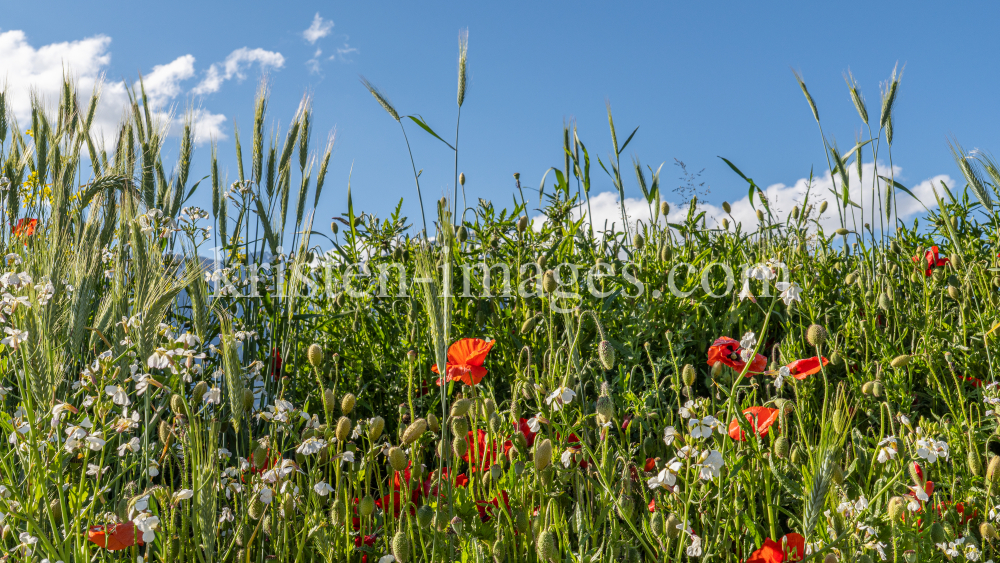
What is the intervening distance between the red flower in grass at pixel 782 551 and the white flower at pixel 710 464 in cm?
19

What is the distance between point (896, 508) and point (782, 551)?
0.64 feet

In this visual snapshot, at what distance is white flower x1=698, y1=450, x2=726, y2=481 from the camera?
0.93 meters

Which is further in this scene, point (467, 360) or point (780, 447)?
point (467, 360)

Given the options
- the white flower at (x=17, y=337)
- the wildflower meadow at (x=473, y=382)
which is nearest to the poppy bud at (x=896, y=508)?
the wildflower meadow at (x=473, y=382)

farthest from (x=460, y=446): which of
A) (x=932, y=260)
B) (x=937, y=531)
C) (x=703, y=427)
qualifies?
(x=932, y=260)

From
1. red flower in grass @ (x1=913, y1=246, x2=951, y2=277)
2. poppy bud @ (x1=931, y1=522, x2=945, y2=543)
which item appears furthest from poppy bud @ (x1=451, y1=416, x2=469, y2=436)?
red flower in grass @ (x1=913, y1=246, x2=951, y2=277)

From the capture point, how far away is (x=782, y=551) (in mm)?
1049

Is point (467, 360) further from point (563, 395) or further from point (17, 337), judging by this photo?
point (17, 337)

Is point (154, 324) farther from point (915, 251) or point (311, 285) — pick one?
point (915, 251)

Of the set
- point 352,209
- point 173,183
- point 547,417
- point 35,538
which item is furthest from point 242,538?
point 352,209

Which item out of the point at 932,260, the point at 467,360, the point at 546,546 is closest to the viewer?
the point at 546,546

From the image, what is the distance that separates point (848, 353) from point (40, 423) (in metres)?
2.03

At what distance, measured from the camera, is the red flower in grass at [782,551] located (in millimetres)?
1026

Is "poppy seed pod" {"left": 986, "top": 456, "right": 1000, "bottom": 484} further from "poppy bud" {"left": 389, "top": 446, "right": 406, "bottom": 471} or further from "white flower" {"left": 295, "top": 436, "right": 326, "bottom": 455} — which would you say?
"white flower" {"left": 295, "top": 436, "right": 326, "bottom": 455}
